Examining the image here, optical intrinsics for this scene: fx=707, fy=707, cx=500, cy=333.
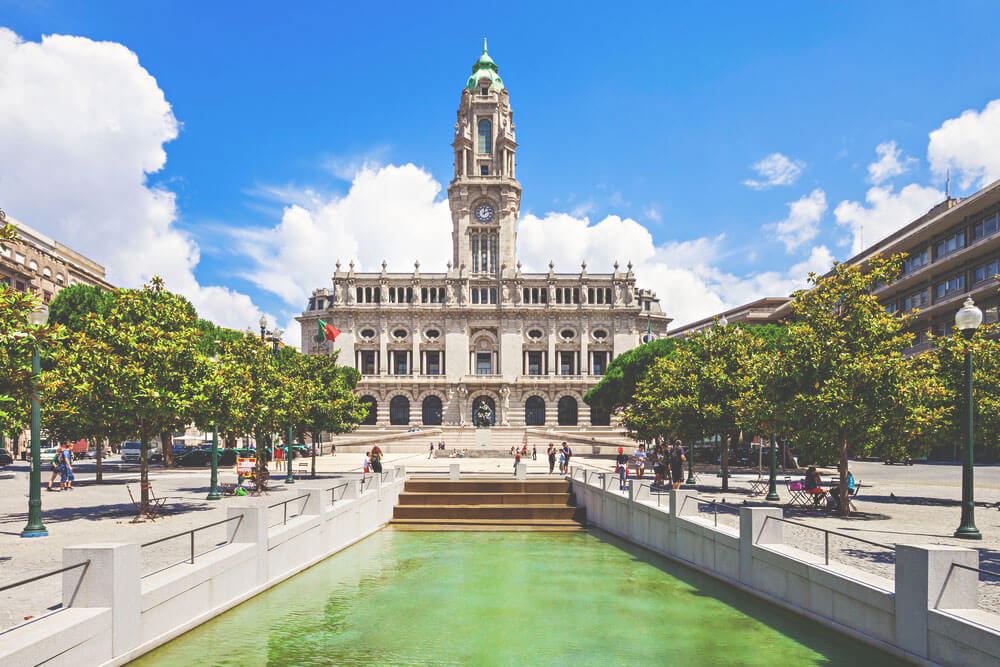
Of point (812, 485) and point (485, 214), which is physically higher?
point (485, 214)

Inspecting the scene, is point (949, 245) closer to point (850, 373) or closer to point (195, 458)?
point (850, 373)

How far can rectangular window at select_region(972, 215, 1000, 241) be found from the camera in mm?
52312

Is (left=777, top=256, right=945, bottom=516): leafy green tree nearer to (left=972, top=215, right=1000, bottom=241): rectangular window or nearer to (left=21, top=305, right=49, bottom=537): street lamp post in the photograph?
(left=21, top=305, right=49, bottom=537): street lamp post

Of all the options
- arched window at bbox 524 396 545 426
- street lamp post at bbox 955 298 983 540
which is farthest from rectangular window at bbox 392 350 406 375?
street lamp post at bbox 955 298 983 540

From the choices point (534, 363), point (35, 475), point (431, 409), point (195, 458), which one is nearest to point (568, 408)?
point (534, 363)

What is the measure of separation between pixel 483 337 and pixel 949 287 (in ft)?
181

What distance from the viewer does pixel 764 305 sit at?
391 feet

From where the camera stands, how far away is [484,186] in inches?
3949

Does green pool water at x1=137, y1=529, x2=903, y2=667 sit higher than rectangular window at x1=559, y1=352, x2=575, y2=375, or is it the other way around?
rectangular window at x1=559, y1=352, x2=575, y2=375

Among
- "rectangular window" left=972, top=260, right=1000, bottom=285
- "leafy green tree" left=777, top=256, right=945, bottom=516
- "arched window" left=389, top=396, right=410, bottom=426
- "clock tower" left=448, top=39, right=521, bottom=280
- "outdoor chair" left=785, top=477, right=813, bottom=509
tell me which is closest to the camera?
"leafy green tree" left=777, top=256, right=945, bottom=516

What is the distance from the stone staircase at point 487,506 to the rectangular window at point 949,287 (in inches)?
1659

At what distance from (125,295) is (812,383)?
22.6 meters

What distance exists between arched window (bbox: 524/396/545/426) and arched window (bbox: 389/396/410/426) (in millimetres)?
16003

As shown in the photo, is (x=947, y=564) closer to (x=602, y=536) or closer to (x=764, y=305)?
(x=602, y=536)
